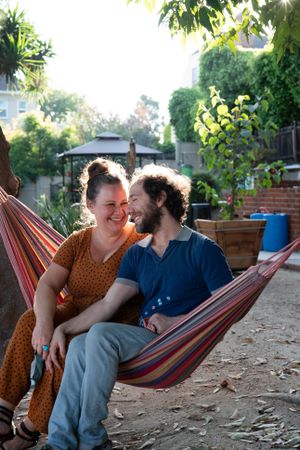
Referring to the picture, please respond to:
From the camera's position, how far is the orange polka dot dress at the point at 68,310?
7.37ft

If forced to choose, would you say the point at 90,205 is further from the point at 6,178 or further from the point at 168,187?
the point at 6,178

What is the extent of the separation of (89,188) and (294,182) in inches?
297

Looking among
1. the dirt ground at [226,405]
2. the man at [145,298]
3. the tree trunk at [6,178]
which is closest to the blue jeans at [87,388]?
the man at [145,298]

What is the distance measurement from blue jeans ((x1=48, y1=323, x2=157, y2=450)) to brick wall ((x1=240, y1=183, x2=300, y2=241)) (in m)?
6.56

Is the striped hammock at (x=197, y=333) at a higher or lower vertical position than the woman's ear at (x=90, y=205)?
lower

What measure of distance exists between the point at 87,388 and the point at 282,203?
23.3 ft

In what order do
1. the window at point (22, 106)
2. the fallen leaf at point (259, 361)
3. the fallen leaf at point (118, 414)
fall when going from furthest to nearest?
the window at point (22, 106)
the fallen leaf at point (259, 361)
the fallen leaf at point (118, 414)

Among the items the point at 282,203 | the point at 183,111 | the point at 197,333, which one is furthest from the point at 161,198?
the point at 183,111

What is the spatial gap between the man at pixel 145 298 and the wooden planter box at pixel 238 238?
3.46m

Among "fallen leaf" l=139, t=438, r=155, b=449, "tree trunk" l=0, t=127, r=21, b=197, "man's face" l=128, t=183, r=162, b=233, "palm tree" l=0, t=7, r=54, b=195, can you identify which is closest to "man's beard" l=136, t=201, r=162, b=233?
"man's face" l=128, t=183, r=162, b=233

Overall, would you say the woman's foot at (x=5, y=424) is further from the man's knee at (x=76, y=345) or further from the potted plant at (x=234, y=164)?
the potted plant at (x=234, y=164)

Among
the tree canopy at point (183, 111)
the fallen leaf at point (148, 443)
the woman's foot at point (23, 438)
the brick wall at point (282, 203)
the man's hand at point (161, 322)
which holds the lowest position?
the fallen leaf at point (148, 443)

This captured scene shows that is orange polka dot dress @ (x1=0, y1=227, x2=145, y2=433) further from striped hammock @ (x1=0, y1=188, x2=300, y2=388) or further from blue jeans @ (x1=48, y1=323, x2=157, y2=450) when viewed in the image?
striped hammock @ (x1=0, y1=188, x2=300, y2=388)

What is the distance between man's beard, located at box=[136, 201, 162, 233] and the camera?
2.33m
